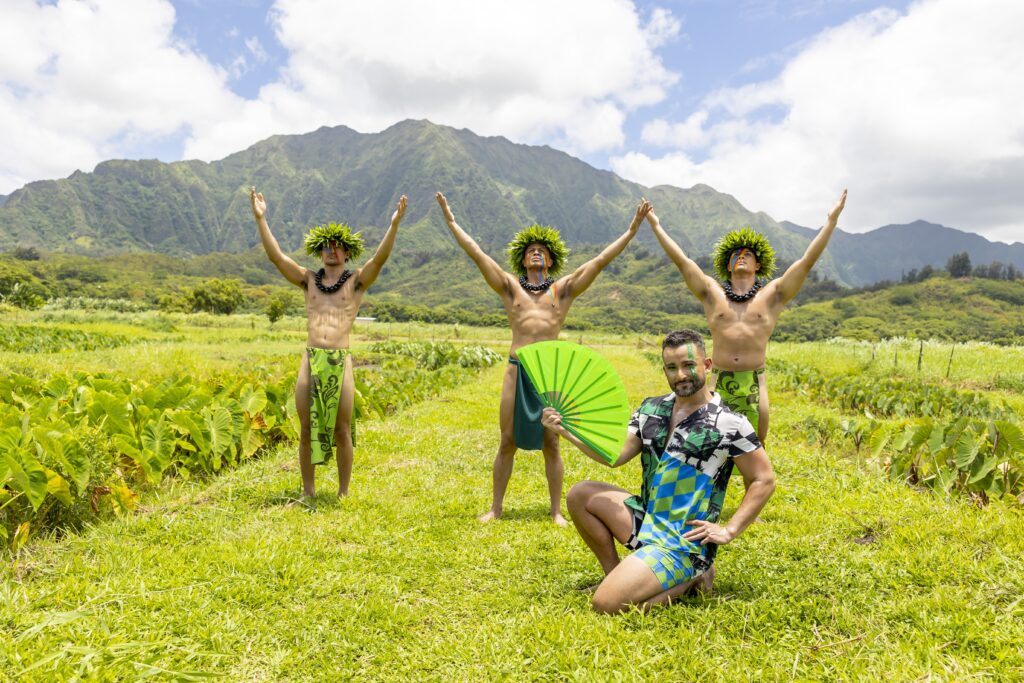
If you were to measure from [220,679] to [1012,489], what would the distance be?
6.32 meters

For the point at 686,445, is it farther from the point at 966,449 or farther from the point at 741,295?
the point at 966,449

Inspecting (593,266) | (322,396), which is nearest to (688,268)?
(593,266)

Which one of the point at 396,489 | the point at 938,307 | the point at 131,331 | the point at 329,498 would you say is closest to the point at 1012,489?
the point at 396,489

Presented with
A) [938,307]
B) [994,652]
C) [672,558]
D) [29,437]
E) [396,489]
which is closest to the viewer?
[994,652]

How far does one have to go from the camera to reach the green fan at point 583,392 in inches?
131

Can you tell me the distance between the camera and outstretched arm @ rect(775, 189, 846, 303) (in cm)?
489

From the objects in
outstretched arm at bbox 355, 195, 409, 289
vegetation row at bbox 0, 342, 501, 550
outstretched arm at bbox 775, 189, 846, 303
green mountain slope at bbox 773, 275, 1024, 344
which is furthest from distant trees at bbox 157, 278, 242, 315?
green mountain slope at bbox 773, 275, 1024, 344

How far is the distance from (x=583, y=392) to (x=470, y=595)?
4.99 ft

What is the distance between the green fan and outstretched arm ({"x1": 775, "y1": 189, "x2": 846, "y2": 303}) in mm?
2455

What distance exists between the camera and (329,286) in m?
5.32

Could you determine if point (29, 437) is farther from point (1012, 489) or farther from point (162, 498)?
point (1012, 489)

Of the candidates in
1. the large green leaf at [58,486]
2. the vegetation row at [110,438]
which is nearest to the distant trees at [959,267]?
the vegetation row at [110,438]

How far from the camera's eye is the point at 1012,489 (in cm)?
500

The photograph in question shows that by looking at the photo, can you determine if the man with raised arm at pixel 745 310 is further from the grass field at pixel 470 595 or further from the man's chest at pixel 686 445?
the man's chest at pixel 686 445
